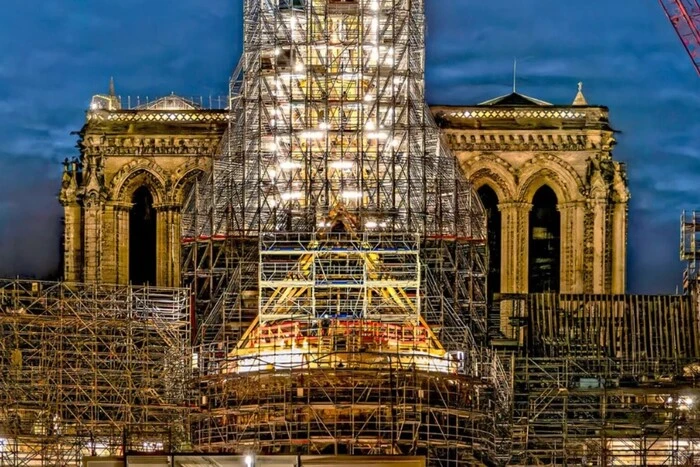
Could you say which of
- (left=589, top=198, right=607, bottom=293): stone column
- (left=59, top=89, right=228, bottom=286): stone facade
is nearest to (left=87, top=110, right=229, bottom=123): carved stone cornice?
(left=59, top=89, right=228, bottom=286): stone facade

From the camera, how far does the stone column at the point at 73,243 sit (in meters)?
97.8

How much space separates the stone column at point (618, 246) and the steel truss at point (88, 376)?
2157 centimetres

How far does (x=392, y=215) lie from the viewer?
86.0 meters

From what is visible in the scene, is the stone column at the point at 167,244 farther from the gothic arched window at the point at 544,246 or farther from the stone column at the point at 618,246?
the stone column at the point at 618,246

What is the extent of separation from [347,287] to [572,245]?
18.5 m

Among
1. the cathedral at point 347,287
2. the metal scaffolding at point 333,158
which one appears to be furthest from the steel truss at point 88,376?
the metal scaffolding at point 333,158

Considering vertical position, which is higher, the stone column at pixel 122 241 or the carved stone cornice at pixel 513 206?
the carved stone cornice at pixel 513 206

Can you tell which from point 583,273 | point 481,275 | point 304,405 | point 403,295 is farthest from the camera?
point 583,273

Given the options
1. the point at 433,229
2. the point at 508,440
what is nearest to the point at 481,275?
the point at 433,229

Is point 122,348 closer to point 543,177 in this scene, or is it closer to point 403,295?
point 403,295

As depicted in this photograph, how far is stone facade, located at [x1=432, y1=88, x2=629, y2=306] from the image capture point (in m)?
96.6

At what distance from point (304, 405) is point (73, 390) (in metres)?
10.5

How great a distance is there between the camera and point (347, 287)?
81188 mm

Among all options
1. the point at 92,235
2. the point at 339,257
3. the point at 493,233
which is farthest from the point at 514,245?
the point at 92,235
